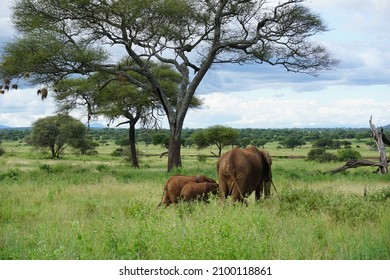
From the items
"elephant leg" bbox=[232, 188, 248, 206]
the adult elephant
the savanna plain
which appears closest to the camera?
the savanna plain

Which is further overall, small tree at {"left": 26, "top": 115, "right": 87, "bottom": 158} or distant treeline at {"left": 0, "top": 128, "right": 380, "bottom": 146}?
distant treeline at {"left": 0, "top": 128, "right": 380, "bottom": 146}

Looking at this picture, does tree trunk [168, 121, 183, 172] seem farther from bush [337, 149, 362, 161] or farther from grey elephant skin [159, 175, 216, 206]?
bush [337, 149, 362, 161]

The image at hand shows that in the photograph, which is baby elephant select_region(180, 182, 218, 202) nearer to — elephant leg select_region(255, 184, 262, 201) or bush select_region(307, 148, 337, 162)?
elephant leg select_region(255, 184, 262, 201)

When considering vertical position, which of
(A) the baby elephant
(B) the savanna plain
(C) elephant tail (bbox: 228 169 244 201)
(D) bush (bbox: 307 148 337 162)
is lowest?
(D) bush (bbox: 307 148 337 162)

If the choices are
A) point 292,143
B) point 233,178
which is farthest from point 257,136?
point 233,178

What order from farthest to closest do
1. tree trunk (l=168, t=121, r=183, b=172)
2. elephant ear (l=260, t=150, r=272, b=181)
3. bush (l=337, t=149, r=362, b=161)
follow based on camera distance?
1. bush (l=337, t=149, r=362, b=161)
2. tree trunk (l=168, t=121, r=183, b=172)
3. elephant ear (l=260, t=150, r=272, b=181)

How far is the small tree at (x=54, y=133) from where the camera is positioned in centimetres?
5631

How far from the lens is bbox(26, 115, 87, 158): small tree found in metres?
56.3

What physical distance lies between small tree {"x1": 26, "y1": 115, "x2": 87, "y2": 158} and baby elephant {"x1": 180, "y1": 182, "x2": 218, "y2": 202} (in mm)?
45981

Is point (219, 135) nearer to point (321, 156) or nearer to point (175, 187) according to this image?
point (321, 156)

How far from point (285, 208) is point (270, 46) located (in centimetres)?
1775

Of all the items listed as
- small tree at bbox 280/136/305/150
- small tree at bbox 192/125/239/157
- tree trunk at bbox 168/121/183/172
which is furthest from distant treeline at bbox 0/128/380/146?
tree trunk at bbox 168/121/183/172

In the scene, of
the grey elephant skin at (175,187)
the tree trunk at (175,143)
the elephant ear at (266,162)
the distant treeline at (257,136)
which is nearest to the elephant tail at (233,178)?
the grey elephant skin at (175,187)

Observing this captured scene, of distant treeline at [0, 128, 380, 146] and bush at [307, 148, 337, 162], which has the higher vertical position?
distant treeline at [0, 128, 380, 146]
